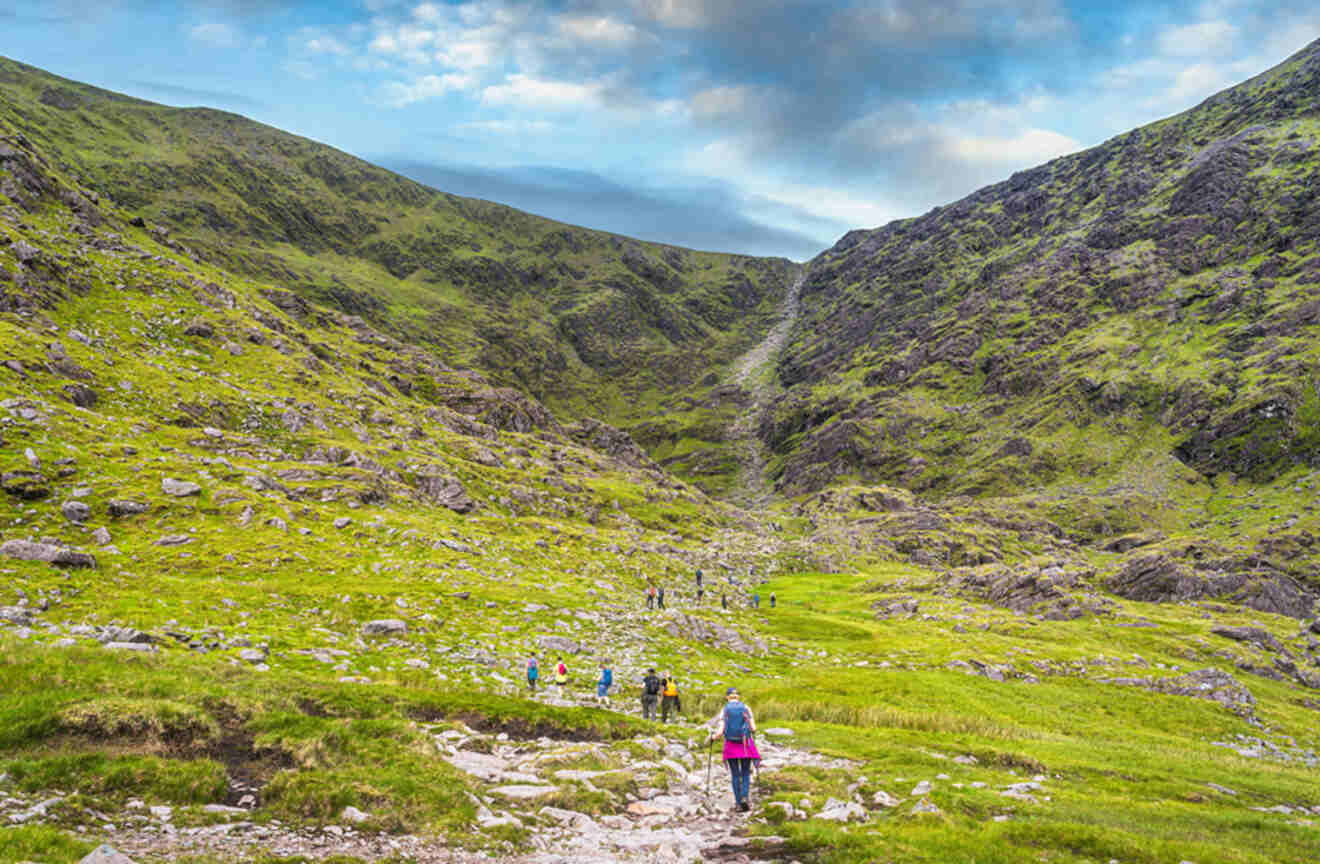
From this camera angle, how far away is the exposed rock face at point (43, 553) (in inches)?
1186

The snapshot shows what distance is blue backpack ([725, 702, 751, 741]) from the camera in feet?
55.5

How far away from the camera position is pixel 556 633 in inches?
1610

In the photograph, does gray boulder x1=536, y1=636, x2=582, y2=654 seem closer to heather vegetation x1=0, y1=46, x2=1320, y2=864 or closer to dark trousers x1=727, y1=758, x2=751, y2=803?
heather vegetation x1=0, y1=46, x2=1320, y2=864

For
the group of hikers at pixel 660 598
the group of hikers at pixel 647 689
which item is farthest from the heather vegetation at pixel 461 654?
the group of hikers at pixel 660 598

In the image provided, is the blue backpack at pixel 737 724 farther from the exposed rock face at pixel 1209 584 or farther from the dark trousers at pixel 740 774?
the exposed rock face at pixel 1209 584

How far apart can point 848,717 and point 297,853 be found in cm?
2692

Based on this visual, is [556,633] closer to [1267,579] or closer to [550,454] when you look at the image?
[1267,579]

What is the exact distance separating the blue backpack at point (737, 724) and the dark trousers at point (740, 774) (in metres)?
0.62

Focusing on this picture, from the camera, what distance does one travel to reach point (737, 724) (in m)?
16.9

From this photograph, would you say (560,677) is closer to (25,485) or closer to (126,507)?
(126,507)

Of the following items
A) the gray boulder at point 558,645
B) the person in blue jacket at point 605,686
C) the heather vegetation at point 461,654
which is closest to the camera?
the heather vegetation at point 461,654

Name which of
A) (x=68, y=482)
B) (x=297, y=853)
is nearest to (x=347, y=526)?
(x=68, y=482)

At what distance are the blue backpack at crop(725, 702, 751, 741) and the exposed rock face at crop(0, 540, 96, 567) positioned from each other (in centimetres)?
3549

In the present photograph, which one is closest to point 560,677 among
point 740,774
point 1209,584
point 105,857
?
point 740,774
